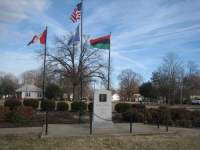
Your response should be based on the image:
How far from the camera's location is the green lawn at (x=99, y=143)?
10.8 metres

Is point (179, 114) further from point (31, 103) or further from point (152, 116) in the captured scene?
point (31, 103)

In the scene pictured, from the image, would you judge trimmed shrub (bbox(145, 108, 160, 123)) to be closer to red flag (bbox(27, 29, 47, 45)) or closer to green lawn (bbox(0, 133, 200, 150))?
green lawn (bbox(0, 133, 200, 150))

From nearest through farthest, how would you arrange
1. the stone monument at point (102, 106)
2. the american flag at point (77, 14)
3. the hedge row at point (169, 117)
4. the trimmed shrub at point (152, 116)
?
the stone monument at point (102, 106)
the hedge row at point (169, 117)
the trimmed shrub at point (152, 116)
the american flag at point (77, 14)

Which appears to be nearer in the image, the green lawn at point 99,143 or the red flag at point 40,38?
the green lawn at point 99,143

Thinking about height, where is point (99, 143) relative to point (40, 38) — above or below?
below

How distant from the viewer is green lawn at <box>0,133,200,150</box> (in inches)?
424

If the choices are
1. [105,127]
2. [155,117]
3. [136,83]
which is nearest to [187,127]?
[155,117]

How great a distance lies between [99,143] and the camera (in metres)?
11.5

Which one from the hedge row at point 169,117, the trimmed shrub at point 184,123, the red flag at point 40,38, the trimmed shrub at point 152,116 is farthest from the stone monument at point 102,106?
the red flag at point 40,38

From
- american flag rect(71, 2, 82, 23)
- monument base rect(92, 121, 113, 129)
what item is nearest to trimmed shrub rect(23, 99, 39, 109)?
american flag rect(71, 2, 82, 23)

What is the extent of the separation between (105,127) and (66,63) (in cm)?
4141

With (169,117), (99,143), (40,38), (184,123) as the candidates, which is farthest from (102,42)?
(40,38)

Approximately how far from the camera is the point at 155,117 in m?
18.9

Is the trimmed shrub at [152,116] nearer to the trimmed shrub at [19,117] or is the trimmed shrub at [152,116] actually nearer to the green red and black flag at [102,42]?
the green red and black flag at [102,42]
